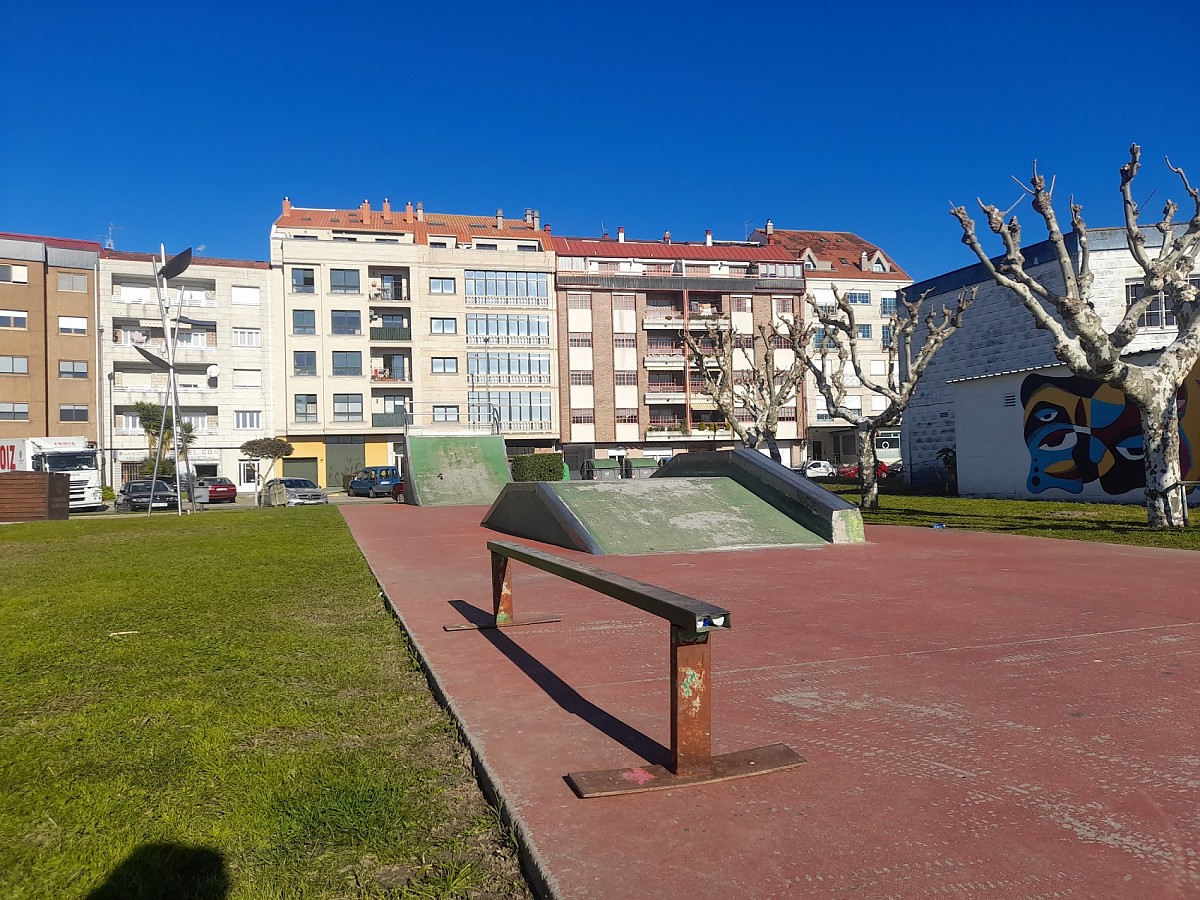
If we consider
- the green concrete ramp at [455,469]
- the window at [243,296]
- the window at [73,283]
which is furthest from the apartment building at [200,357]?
the green concrete ramp at [455,469]

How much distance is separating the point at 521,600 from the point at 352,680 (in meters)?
2.86

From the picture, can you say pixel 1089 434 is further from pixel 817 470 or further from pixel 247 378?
pixel 247 378

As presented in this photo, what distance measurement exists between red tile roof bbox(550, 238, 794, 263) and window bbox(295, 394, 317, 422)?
19301mm

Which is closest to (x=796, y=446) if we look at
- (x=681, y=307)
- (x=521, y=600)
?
(x=681, y=307)

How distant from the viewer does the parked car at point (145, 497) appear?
110 ft

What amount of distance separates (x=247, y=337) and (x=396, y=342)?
9318 millimetres

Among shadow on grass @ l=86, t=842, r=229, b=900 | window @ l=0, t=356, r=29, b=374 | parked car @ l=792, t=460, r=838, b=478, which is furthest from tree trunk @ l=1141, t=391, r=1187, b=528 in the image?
window @ l=0, t=356, r=29, b=374

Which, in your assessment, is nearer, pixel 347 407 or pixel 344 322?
pixel 347 407

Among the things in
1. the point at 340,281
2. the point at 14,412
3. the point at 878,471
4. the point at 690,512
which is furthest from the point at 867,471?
the point at 14,412

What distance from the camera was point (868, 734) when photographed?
148 inches

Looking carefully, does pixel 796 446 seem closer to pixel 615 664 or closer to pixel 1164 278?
pixel 1164 278

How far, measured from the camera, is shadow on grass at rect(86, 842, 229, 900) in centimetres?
247

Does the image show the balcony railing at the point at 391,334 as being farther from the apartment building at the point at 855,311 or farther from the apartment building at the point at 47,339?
the apartment building at the point at 855,311

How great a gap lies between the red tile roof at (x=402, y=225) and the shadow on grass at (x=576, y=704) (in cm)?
5528
